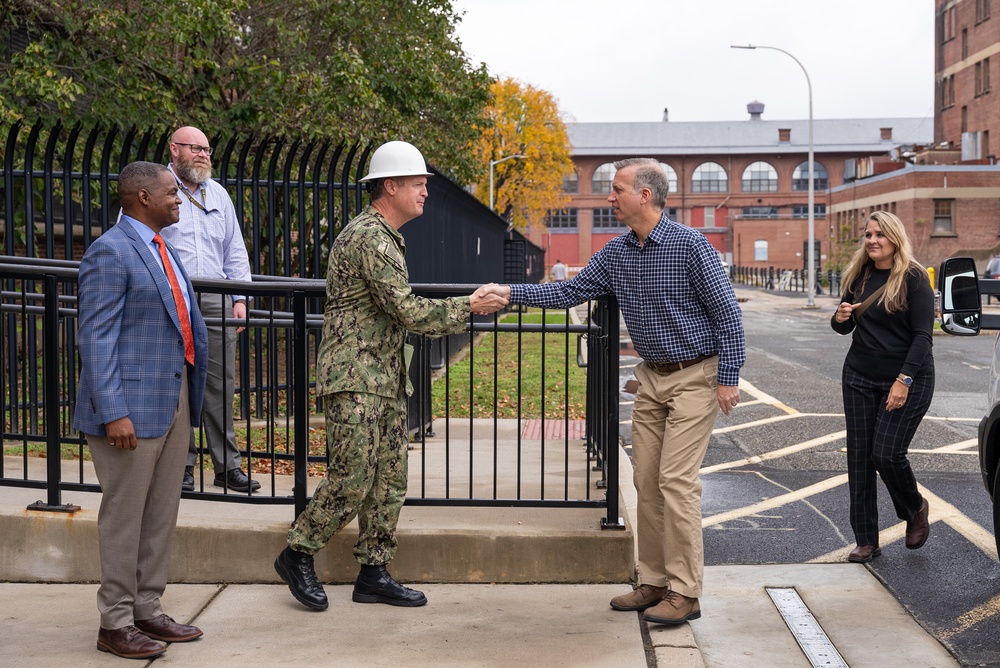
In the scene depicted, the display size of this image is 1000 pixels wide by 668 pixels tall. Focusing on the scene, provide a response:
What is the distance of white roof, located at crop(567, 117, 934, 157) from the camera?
89438mm

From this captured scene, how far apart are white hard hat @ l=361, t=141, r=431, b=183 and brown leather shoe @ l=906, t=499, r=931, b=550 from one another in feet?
10.8

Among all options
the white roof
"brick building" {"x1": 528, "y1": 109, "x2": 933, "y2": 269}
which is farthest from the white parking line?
the white roof

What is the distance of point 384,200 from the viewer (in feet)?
15.0

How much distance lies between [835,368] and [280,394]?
907 centimetres

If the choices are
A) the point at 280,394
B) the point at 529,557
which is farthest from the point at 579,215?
the point at 529,557

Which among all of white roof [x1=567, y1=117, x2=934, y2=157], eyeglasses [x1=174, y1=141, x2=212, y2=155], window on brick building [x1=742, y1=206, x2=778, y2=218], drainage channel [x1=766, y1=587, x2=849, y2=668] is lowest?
drainage channel [x1=766, y1=587, x2=849, y2=668]

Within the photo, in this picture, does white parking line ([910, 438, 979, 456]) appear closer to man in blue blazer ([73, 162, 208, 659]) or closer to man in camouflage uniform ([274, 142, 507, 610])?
man in camouflage uniform ([274, 142, 507, 610])

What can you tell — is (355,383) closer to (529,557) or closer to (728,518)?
(529,557)

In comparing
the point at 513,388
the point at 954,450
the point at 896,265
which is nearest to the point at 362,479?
the point at 896,265

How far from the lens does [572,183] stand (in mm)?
90688

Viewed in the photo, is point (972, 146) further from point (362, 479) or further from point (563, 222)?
point (362, 479)

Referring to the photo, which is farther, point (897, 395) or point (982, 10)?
point (982, 10)

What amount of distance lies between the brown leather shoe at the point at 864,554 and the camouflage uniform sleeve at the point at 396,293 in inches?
105

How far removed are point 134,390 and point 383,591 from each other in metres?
1.48
